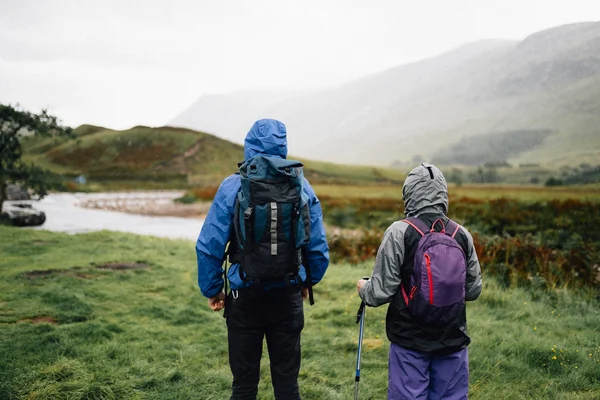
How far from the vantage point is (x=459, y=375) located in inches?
111

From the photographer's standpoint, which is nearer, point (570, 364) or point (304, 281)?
point (304, 281)

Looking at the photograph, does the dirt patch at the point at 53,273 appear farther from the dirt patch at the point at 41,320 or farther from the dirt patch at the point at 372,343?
the dirt patch at the point at 372,343

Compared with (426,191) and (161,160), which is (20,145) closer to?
(426,191)

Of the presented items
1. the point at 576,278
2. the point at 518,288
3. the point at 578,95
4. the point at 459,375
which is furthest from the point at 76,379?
the point at 578,95

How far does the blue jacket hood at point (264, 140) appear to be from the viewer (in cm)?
288

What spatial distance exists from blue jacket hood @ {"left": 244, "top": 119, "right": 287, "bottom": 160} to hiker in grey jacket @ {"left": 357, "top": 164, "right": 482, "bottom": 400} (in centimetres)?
89

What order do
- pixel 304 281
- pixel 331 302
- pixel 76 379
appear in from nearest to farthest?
pixel 304 281
pixel 76 379
pixel 331 302

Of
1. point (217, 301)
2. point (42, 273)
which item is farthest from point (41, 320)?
point (217, 301)

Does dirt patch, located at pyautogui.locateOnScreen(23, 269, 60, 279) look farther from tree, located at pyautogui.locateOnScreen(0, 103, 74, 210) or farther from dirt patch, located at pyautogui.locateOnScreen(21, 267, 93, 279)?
tree, located at pyautogui.locateOnScreen(0, 103, 74, 210)

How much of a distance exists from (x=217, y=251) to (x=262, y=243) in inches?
12.4

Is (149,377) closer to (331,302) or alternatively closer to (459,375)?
(459,375)

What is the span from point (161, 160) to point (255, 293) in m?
64.5

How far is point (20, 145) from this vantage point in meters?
19.7

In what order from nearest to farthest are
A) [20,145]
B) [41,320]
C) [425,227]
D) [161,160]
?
[425,227] → [41,320] → [20,145] → [161,160]
